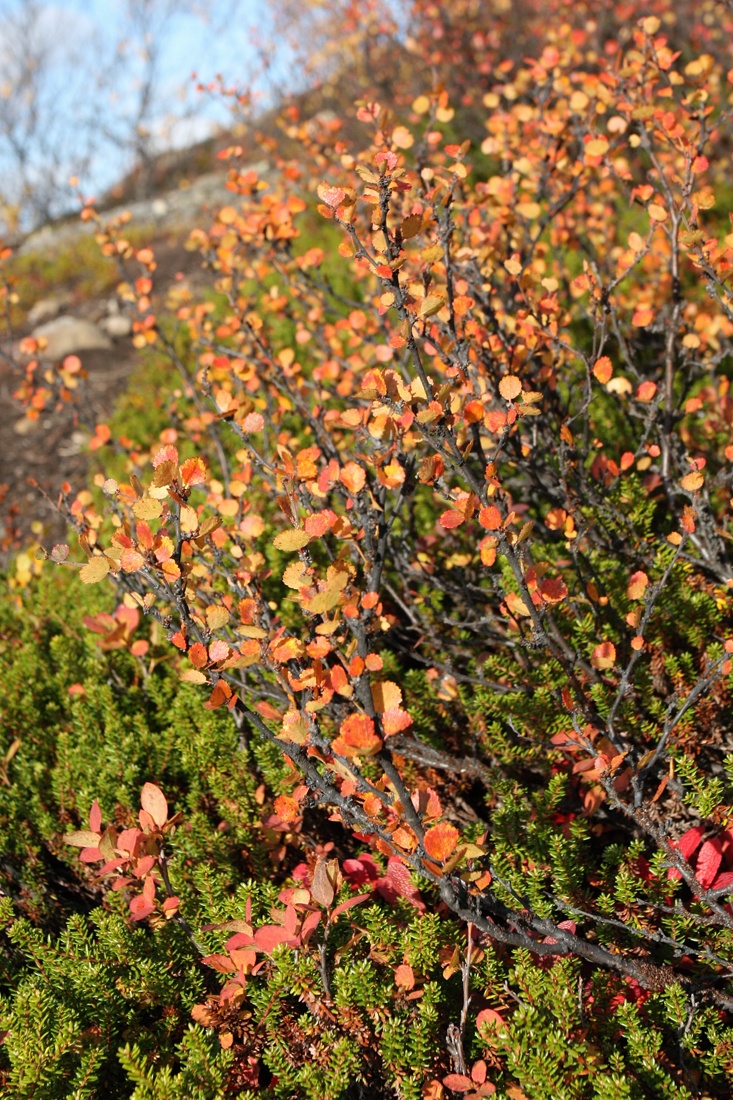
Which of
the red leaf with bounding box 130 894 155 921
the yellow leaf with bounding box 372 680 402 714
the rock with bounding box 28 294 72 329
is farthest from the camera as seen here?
the rock with bounding box 28 294 72 329

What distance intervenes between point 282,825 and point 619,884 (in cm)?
82

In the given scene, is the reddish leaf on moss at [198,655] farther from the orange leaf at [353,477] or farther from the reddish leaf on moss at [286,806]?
the orange leaf at [353,477]

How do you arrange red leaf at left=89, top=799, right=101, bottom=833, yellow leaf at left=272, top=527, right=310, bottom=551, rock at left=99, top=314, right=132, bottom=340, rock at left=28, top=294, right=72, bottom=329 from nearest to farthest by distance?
1. yellow leaf at left=272, top=527, right=310, bottom=551
2. red leaf at left=89, top=799, right=101, bottom=833
3. rock at left=99, top=314, right=132, bottom=340
4. rock at left=28, top=294, right=72, bottom=329

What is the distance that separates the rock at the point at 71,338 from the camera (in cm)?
781

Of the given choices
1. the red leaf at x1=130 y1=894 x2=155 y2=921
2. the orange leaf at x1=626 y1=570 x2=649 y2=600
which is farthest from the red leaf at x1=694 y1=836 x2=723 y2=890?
the red leaf at x1=130 y1=894 x2=155 y2=921

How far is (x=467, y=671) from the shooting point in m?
2.32

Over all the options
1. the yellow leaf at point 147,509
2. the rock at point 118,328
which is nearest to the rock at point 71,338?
the rock at point 118,328

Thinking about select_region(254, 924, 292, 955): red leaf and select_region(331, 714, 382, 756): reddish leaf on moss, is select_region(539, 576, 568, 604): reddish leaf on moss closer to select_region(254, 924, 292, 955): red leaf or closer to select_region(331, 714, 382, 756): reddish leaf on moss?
select_region(331, 714, 382, 756): reddish leaf on moss

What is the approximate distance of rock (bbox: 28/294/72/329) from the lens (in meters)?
9.67

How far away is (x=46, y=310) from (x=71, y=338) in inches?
88.8

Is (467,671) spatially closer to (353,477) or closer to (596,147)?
(353,477)

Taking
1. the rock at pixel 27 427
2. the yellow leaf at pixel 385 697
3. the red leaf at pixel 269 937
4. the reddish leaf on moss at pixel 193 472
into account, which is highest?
the rock at pixel 27 427

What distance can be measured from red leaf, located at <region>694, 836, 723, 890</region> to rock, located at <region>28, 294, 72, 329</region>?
9.85m

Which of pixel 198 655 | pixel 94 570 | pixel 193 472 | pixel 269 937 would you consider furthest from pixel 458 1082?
pixel 193 472
